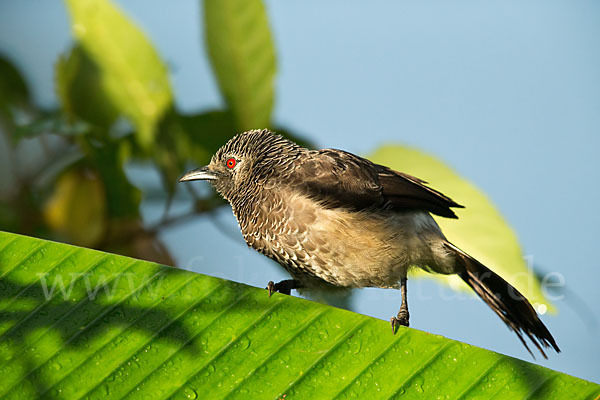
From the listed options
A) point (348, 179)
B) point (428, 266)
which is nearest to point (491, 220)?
point (428, 266)

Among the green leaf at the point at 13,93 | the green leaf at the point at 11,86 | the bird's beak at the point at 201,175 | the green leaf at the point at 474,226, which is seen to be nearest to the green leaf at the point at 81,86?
the green leaf at the point at 13,93

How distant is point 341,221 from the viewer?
248 centimetres

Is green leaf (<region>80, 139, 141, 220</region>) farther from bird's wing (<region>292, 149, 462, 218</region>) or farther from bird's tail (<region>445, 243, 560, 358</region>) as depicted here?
bird's tail (<region>445, 243, 560, 358</region>)

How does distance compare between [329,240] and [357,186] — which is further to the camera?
[357,186]

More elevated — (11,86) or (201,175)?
(201,175)

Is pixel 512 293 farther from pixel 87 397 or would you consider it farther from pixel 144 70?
pixel 144 70

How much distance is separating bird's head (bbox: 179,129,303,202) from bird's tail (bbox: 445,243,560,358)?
85 centimetres

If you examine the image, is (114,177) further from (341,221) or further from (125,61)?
(341,221)

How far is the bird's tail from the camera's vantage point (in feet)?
8.02

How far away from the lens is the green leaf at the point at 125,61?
10.4 ft

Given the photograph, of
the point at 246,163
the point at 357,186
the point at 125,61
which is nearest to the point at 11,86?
the point at 125,61

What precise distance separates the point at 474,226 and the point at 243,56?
1376mm

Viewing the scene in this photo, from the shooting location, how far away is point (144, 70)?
10.7ft

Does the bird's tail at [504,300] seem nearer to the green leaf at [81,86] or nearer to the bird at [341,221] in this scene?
the bird at [341,221]
